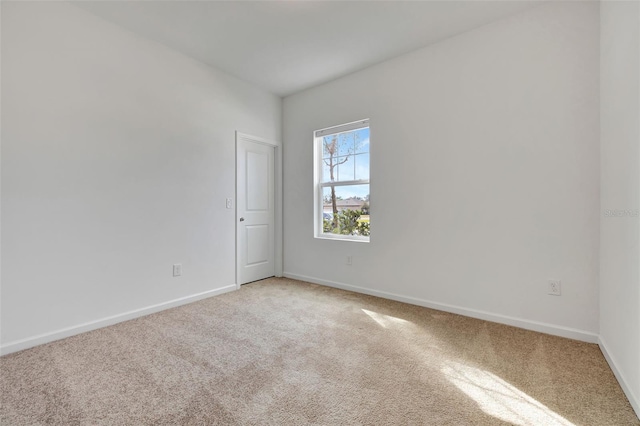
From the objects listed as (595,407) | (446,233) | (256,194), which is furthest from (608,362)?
(256,194)

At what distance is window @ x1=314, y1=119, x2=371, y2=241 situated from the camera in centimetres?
346

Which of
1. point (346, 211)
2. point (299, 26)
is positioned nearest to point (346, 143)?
point (346, 211)

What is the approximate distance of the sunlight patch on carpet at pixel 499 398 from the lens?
1336 millimetres

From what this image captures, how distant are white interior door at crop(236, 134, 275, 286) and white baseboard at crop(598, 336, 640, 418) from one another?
10.9 feet

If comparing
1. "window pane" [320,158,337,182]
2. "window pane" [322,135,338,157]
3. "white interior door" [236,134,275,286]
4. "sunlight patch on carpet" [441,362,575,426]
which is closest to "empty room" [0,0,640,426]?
"sunlight patch on carpet" [441,362,575,426]

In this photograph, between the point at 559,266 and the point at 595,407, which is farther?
the point at 559,266

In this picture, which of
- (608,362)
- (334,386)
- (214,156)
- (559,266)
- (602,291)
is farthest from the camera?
(214,156)

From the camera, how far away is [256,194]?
151 inches

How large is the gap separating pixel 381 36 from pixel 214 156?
2.14m

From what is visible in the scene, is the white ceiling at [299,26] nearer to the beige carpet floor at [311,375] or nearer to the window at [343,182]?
the window at [343,182]

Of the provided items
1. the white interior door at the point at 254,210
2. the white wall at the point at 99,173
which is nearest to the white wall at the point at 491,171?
the white interior door at the point at 254,210

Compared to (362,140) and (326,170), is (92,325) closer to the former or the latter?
(326,170)

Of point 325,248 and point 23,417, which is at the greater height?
point 325,248

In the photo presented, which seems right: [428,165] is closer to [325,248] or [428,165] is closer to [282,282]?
[325,248]
